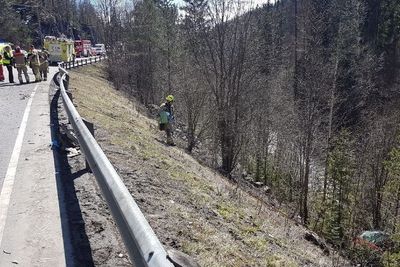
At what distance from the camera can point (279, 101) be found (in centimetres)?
4003

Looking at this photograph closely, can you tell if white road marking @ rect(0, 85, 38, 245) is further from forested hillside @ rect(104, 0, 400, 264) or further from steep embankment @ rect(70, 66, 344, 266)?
forested hillside @ rect(104, 0, 400, 264)

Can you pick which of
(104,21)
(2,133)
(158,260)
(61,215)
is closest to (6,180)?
(61,215)

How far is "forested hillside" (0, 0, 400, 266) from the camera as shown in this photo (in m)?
23.6

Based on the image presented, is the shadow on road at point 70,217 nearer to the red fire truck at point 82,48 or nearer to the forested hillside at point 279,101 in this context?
the forested hillside at point 279,101

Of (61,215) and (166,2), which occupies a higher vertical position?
(166,2)

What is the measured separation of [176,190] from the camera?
832 centimetres

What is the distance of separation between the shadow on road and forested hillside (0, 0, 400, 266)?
16.1 meters

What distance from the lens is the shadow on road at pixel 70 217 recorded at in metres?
3.61

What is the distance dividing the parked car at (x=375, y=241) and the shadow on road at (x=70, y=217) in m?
16.3

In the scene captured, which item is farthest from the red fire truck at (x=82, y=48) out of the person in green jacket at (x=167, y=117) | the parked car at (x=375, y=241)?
the parked car at (x=375, y=241)

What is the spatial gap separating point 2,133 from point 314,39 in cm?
2627

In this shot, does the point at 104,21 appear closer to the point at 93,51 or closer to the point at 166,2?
the point at 166,2

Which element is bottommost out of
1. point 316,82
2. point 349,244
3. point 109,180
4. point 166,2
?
point 349,244

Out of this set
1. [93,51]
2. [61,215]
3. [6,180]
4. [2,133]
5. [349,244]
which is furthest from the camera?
[93,51]
